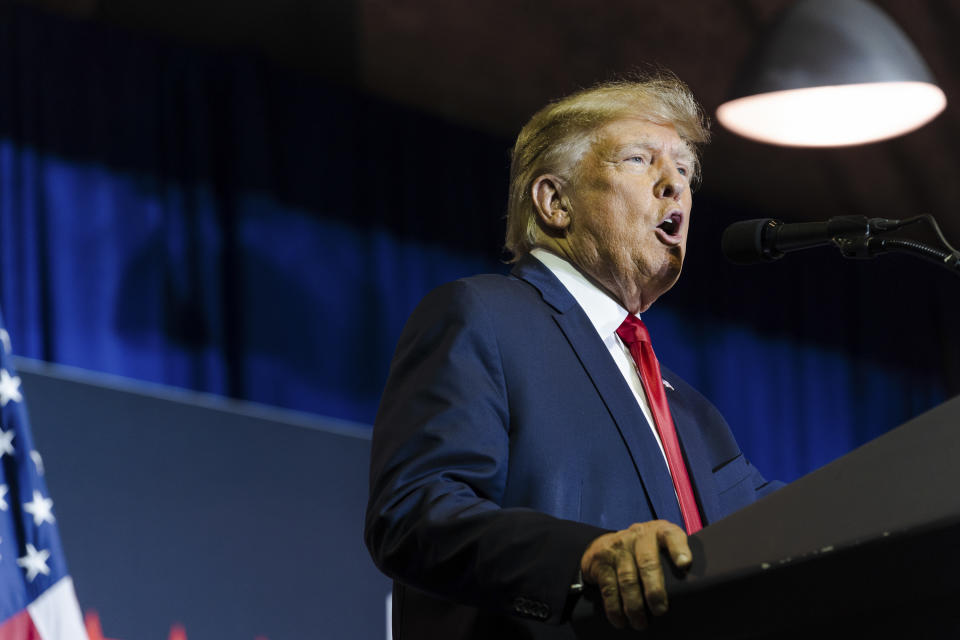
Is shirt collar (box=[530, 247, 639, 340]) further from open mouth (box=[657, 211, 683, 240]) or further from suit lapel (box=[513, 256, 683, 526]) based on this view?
open mouth (box=[657, 211, 683, 240])

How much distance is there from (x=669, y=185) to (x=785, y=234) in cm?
33

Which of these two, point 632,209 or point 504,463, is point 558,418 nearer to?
point 504,463

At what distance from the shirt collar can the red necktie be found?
0.02m

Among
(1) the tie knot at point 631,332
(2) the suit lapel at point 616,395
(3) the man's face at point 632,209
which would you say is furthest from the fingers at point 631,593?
(3) the man's face at point 632,209

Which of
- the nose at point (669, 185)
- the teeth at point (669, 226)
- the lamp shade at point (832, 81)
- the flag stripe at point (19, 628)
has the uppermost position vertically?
the lamp shade at point (832, 81)

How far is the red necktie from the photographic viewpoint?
4.70 ft

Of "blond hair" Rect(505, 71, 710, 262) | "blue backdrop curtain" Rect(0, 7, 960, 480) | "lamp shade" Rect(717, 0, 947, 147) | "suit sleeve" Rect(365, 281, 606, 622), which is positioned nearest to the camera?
"suit sleeve" Rect(365, 281, 606, 622)

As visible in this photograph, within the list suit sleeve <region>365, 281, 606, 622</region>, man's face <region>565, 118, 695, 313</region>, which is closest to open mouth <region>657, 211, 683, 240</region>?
man's face <region>565, 118, 695, 313</region>

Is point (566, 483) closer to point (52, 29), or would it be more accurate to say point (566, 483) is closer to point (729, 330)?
point (52, 29)

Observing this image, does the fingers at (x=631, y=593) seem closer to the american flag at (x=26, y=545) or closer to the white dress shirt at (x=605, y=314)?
the white dress shirt at (x=605, y=314)

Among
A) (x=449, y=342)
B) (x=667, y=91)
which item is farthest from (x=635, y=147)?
(x=449, y=342)

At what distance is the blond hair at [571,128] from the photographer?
185 centimetres

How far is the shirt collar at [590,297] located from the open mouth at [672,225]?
159 mm

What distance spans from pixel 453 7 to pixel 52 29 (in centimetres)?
147
